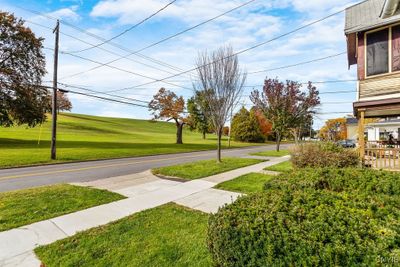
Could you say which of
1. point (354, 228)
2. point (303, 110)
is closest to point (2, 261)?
point (354, 228)

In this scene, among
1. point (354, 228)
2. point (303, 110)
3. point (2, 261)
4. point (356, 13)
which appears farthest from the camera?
point (303, 110)

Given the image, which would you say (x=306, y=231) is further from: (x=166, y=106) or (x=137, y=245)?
(x=166, y=106)

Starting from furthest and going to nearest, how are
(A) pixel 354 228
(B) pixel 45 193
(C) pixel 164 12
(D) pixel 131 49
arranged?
1. (D) pixel 131 49
2. (C) pixel 164 12
3. (B) pixel 45 193
4. (A) pixel 354 228

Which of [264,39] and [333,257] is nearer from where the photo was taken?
[333,257]

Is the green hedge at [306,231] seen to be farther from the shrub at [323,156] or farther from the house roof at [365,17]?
the house roof at [365,17]

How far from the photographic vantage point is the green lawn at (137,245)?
318 centimetres

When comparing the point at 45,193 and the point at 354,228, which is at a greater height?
the point at 354,228

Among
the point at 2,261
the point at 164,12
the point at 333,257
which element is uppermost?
the point at 164,12

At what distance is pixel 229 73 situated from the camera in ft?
39.0

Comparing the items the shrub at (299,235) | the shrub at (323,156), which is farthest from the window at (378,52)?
the shrub at (299,235)

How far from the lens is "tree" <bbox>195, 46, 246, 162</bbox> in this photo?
11898 mm

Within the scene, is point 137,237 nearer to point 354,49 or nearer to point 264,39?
point 264,39

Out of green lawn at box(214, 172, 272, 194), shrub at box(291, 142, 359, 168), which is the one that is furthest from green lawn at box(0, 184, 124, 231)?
shrub at box(291, 142, 359, 168)

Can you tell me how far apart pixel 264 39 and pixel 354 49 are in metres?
5.65
